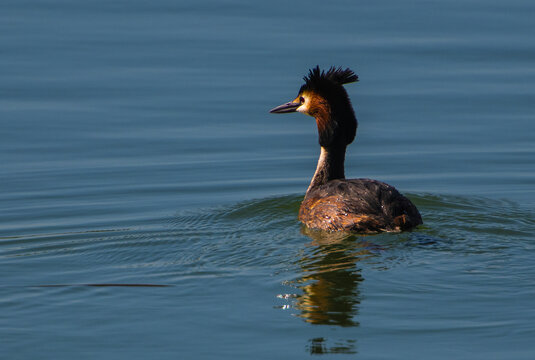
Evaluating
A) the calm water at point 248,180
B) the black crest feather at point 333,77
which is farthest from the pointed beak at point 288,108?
the calm water at point 248,180

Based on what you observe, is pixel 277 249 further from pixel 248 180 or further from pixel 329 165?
pixel 248 180

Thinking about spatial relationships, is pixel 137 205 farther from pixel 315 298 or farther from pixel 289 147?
pixel 315 298

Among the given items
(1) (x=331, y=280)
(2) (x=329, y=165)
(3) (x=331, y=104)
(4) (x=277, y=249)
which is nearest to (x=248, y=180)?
(2) (x=329, y=165)

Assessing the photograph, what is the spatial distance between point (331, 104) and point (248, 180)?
213 cm

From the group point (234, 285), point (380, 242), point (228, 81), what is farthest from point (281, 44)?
point (234, 285)

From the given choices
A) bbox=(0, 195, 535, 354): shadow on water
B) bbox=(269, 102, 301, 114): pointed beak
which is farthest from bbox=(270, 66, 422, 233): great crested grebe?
bbox=(0, 195, 535, 354): shadow on water

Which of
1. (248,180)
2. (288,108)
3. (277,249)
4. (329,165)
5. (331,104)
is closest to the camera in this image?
(277,249)

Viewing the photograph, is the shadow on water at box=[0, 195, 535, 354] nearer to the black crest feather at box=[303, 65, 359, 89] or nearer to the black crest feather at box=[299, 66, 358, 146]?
the black crest feather at box=[299, 66, 358, 146]

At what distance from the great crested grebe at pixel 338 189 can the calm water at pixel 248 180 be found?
9.5 inches

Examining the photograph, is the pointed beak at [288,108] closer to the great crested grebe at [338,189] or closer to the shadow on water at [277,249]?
the great crested grebe at [338,189]

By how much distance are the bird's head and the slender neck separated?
89 mm

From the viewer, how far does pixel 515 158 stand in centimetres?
1458

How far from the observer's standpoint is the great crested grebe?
36.9ft

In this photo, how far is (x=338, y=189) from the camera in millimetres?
11766
